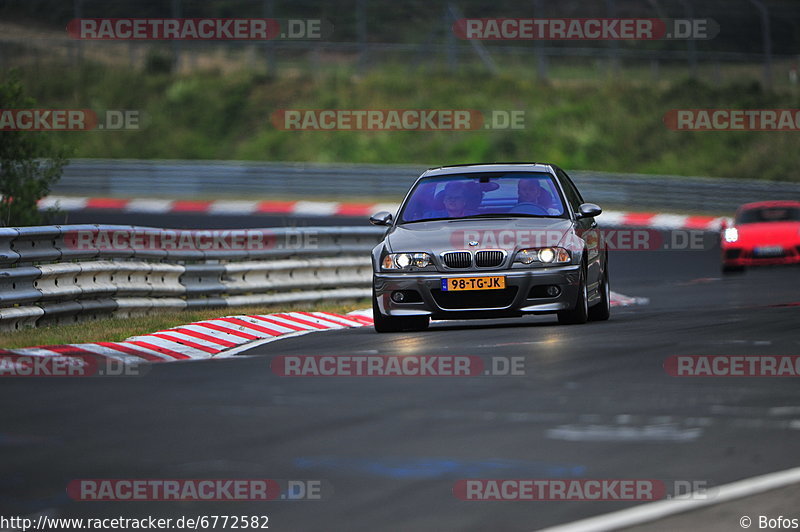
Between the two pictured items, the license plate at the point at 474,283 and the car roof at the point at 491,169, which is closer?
the license plate at the point at 474,283

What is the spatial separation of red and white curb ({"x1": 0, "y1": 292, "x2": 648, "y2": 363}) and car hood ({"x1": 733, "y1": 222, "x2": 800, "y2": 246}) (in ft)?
29.1

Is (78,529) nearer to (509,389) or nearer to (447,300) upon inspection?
(509,389)

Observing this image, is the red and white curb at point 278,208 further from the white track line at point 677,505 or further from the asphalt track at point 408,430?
the white track line at point 677,505

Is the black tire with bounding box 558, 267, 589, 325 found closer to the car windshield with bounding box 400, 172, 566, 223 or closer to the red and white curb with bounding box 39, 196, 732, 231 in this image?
the car windshield with bounding box 400, 172, 566, 223

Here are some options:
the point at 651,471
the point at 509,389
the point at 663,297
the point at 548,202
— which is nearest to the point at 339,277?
the point at 663,297

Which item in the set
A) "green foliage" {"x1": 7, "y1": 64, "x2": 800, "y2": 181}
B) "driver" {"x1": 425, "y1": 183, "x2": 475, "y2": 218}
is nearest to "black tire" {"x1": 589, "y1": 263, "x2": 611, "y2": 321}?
"driver" {"x1": 425, "y1": 183, "x2": 475, "y2": 218}

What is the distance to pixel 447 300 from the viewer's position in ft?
43.3

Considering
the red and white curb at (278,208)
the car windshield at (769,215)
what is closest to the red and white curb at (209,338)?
the car windshield at (769,215)

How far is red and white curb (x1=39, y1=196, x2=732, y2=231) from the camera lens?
34.2 metres

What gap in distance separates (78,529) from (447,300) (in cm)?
713

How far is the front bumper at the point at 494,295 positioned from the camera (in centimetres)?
1313

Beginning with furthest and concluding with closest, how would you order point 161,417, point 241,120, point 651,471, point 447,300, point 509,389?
point 241,120
point 447,300
point 509,389
point 161,417
point 651,471

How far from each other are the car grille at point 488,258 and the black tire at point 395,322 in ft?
2.82

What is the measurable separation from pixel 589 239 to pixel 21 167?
834 centimetres
